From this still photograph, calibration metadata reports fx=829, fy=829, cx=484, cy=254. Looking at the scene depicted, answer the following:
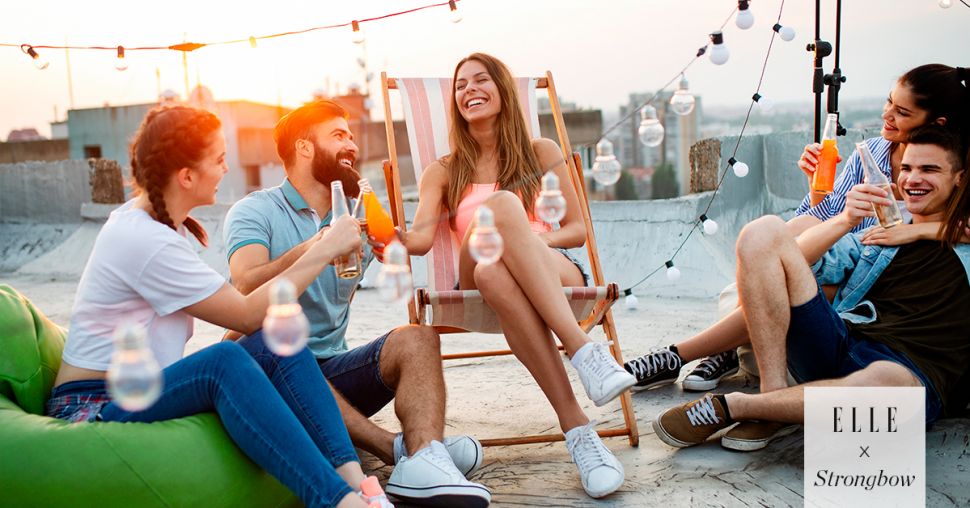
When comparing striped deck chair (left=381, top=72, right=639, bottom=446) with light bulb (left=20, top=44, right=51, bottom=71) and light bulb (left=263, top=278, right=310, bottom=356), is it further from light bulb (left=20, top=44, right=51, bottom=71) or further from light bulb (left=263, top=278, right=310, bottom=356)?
light bulb (left=20, top=44, right=51, bottom=71)

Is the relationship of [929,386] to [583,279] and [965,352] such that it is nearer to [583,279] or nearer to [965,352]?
[965,352]

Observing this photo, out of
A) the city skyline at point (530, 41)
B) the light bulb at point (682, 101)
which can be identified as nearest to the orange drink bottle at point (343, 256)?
the city skyline at point (530, 41)

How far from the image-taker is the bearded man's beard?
8.20 feet

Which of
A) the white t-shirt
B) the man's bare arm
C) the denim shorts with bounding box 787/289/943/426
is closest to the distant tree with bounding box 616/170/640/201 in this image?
the denim shorts with bounding box 787/289/943/426

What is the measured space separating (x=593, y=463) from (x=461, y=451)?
352 mm

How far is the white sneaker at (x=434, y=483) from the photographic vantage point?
2.00 meters

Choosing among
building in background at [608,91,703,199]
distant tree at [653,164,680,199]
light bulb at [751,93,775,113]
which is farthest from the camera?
distant tree at [653,164,680,199]

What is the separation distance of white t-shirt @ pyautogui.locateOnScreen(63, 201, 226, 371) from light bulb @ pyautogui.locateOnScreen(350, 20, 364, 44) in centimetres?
166

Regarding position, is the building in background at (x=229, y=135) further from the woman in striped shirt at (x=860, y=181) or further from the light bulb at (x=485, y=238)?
the light bulb at (x=485, y=238)

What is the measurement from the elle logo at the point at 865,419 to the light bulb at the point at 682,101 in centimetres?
140

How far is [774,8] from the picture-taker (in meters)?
3.55

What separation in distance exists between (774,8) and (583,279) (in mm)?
1692

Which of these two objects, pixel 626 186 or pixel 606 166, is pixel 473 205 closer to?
pixel 606 166

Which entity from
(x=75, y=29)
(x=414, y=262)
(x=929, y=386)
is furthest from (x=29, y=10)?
(x=929, y=386)
